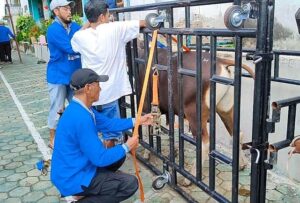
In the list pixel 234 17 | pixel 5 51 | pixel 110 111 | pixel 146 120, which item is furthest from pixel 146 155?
pixel 5 51

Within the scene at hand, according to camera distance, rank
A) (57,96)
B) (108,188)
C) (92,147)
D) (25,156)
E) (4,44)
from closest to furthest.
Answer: (92,147) < (108,188) < (57,96) < (25,156) < (4,44)

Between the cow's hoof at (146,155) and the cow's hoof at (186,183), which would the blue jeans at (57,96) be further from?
the cow's hoof at (186,183)

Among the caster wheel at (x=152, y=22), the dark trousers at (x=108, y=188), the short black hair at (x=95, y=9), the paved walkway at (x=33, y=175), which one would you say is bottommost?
the paved walkway at (x=33, y=175)

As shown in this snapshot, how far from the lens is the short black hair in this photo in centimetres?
336

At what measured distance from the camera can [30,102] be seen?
24.9 ft

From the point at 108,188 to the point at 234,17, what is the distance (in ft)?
5.49

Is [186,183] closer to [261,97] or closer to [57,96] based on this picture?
[261,97]

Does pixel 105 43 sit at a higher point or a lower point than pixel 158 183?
higher

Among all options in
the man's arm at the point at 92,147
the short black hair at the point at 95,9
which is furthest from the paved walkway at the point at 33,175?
the short black hair at the point at 95,9

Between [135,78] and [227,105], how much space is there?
109 centimetres

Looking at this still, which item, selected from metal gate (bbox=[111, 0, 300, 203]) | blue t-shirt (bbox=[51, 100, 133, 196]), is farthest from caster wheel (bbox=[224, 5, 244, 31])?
blue t-shirt (bbox=[51, 100, 133, 196])

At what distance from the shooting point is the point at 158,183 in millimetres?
3408

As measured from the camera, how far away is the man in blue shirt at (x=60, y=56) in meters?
4.06

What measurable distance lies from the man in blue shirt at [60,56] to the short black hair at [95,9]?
76 cm
